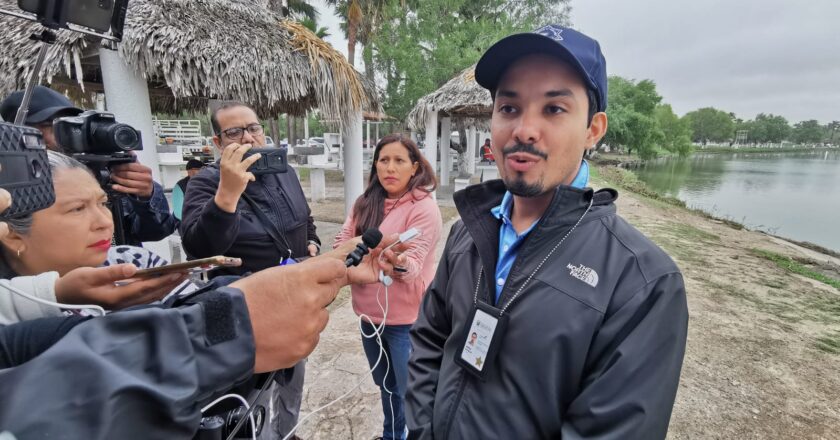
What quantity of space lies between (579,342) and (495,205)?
2.07 feet

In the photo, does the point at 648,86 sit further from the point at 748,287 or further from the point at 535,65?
the point at 535,65

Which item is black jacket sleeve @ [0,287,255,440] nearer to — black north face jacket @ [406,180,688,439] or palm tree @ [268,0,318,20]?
black north face jacket @ [406,180,688,439]

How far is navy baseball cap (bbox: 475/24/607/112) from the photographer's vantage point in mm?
1147

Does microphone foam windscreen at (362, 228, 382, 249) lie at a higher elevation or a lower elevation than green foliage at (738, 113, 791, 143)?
lower

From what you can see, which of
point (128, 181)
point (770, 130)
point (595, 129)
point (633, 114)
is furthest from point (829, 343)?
point (770, 130)

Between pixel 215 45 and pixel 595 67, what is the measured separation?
4.31 m

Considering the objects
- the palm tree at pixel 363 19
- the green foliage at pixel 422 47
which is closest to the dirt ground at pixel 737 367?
the green foliage at pixel 422 47

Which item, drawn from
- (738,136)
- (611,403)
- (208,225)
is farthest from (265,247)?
(738,136)

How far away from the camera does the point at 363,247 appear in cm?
134

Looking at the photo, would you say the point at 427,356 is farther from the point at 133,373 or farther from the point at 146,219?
the point at 146,219

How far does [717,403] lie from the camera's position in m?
2.93

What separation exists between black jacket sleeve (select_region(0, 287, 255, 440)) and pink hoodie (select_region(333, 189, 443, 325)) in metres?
1.40

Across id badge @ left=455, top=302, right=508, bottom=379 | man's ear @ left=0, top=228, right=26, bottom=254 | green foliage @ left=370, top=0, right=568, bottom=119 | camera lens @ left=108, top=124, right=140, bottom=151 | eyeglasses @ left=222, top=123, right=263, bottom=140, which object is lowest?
id badge @ left=455, top=302, right=508, bottom=379

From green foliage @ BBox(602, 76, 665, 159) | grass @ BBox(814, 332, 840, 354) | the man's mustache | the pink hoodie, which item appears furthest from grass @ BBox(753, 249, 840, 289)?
green foliage @ BBox(602, 76, 665, 159)
